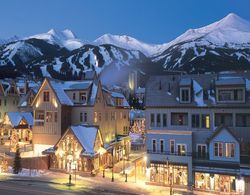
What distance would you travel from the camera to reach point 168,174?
1337 inches

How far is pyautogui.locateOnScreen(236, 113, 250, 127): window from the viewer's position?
31.6 meters

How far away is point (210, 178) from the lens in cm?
3189

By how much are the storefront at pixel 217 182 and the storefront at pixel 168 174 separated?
4.91 feet

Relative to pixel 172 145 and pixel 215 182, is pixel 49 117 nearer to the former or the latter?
pixel 172 145

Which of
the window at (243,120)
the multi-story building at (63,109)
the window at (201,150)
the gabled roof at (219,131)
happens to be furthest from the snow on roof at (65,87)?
the window at (243,120)

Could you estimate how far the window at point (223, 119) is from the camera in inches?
1279

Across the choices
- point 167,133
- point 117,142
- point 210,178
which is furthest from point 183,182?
point 117,142

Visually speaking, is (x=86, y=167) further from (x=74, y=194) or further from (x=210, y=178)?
(x=210, y=178)

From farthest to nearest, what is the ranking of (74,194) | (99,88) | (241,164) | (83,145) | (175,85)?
(99,88) < (83,145) < (175,85) < (241,164) < (74,194)

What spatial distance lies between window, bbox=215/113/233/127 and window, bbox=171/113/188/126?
140 inches

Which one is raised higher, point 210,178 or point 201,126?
point 201,126

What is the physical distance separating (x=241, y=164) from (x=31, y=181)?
79.2 feet

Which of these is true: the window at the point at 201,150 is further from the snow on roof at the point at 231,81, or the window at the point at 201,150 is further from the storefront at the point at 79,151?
the storefront at the point at 79,151

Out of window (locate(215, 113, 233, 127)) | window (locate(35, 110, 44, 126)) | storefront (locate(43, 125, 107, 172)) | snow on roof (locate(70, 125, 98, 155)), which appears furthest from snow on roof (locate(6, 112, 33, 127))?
window (locate(215, 113, 233, 127))
